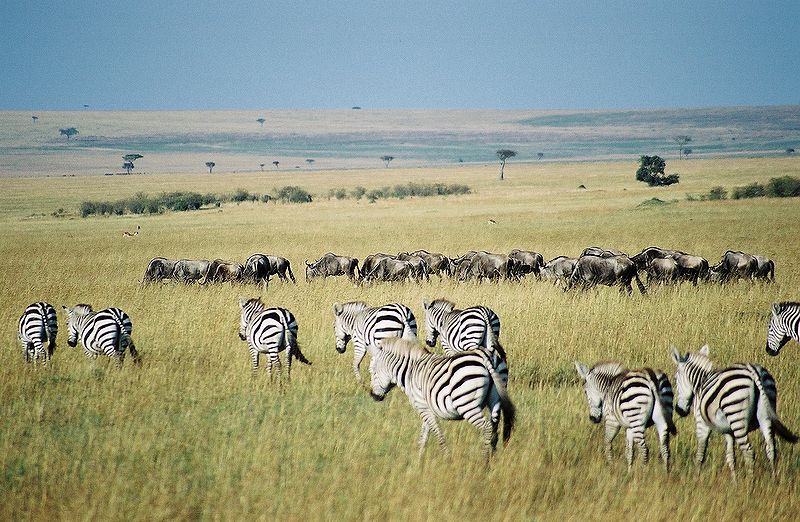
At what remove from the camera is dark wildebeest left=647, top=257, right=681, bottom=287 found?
1990cm

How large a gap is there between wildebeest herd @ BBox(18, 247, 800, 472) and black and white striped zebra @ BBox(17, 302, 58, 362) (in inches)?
0.7

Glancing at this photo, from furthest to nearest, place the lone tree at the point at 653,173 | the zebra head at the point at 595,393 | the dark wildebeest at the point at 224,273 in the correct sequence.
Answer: the lone tree at the point at 653,173 → the dark wildebeest at the point at 224,273 → the zebra head at the point at 595,393

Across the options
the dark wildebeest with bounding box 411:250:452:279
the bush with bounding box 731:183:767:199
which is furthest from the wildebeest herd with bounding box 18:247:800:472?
the bush with bounding box 731:183:767:199

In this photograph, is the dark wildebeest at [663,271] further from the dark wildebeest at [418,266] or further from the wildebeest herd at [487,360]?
the dark wildebeest at [418,266]

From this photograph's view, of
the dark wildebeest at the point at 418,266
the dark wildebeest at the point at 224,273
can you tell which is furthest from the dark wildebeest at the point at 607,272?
the dark wildebeest at the point at 224,273

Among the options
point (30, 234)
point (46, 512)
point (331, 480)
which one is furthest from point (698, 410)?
point (30, 234)

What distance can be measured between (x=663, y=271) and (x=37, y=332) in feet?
48.1

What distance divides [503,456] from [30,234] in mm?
40928

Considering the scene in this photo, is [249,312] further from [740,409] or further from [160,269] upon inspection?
[160,269]

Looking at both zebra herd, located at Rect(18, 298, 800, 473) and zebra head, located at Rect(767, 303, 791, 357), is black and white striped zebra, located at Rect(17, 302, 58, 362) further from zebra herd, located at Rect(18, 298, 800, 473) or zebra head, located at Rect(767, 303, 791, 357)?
zebra head, located at Rect(767, 303, 791, 357)

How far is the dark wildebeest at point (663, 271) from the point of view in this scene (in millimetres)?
19903

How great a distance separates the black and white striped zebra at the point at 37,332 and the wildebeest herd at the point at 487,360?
0.06 feet

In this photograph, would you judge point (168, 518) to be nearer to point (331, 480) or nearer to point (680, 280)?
point (331, 480)

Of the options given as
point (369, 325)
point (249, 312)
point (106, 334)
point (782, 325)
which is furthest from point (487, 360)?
point (106, 334)
